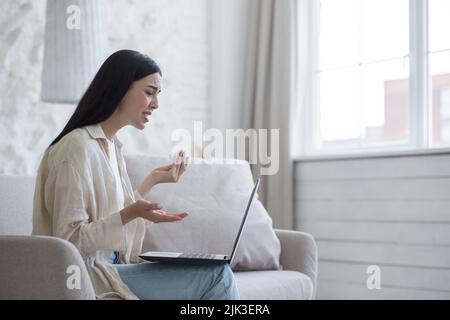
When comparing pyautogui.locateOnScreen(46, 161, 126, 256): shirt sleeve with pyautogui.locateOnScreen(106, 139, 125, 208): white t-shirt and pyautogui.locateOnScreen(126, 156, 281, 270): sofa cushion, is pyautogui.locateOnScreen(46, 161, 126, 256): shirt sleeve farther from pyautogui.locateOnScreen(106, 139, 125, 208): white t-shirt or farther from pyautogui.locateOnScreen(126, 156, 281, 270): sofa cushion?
pyautogui.locateOnScreen(126, 156, 281, 270): sofa cushion

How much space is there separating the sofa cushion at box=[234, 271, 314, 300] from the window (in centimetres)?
115

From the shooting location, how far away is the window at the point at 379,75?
324 cm

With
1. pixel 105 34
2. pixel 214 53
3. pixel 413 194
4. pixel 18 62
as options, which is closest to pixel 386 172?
pixel 413 194

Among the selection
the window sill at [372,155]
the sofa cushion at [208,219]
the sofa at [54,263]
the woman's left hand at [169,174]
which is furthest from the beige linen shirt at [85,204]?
the window sill at [372,155]

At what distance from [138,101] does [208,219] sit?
0.66 meters

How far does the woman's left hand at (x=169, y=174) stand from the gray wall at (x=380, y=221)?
1.44m

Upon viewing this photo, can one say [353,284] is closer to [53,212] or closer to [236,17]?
[236,17]

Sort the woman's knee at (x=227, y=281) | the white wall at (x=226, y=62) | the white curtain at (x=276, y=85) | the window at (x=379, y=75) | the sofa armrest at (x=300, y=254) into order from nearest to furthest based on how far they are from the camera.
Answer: the woman's knee at (x=227, y=281) < the sofa armrest at (x=300, y=254) < the window at (x=379, y=75) < the white curtain at (x=276, y=85) < the white wall at (x=226, y=62)

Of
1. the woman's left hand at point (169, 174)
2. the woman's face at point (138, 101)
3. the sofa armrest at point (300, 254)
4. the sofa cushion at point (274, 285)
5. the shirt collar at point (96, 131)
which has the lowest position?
the sofa cushion at point (274, 285)

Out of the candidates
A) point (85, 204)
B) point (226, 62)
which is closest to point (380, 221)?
point (226, 62)

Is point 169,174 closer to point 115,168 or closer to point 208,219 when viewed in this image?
point 115,168

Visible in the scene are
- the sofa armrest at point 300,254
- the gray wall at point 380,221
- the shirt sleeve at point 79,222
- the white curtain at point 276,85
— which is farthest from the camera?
the white curtain at point 276,85

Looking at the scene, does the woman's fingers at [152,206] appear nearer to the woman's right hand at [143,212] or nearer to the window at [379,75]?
Result: the woman's right hand at [143,212]

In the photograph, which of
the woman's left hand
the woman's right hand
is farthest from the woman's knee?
the woman's left hand
